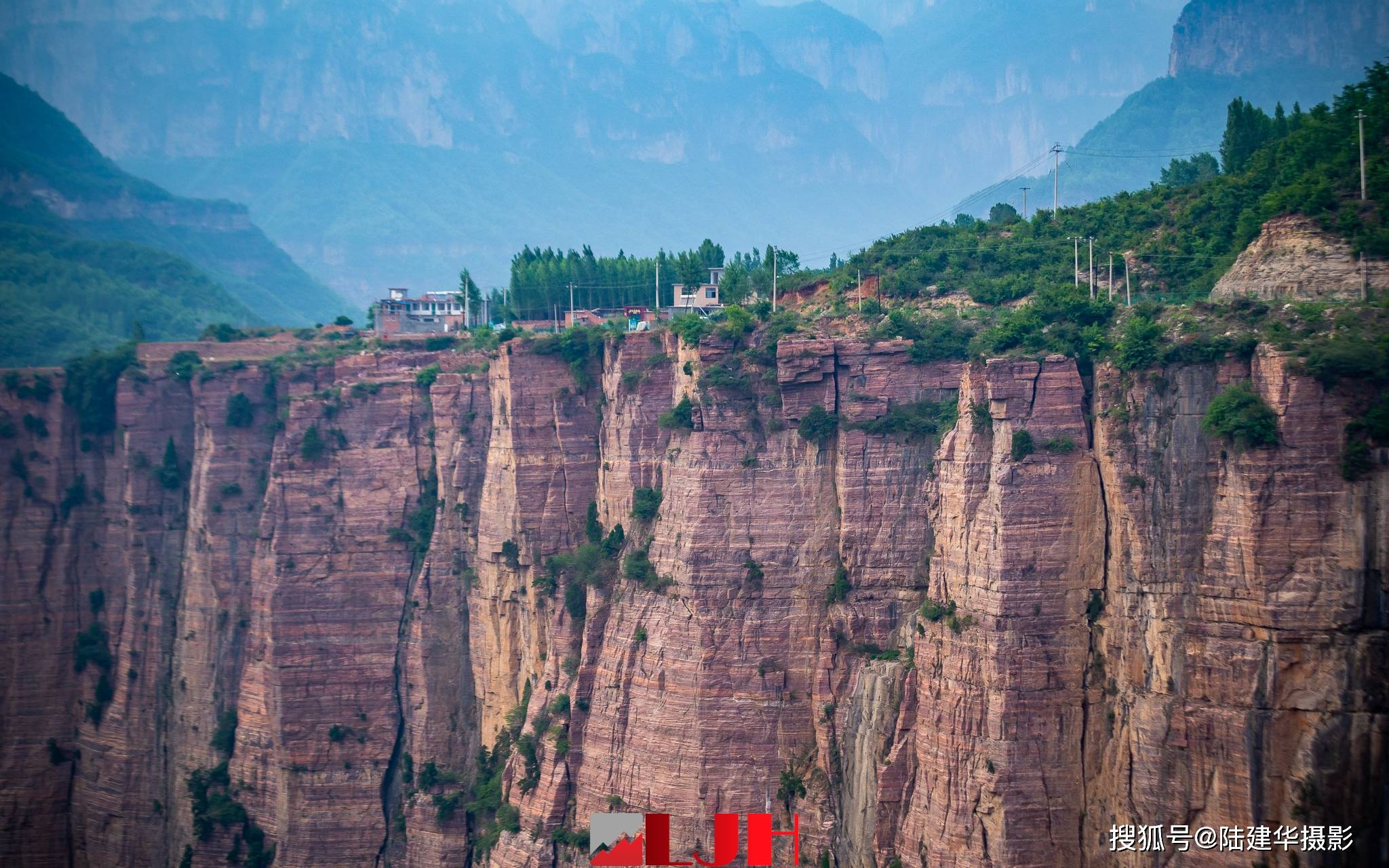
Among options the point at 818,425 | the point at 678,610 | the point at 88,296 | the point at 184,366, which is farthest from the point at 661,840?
the point at 88,296

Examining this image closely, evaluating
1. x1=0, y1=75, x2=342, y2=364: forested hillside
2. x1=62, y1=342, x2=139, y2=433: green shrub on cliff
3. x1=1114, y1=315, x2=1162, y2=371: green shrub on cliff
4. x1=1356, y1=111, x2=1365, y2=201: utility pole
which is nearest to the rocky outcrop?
x1=1356, y1=111, x2=1365, y2=201: utility pole

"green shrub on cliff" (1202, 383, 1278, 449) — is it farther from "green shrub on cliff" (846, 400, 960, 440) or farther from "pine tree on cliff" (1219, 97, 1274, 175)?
"pine tree on cliff" (1219, 97, 1274, 175)

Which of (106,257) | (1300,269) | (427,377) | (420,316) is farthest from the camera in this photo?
(106,257)

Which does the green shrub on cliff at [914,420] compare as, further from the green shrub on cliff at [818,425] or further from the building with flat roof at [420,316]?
the building with flat roof at [420,316]

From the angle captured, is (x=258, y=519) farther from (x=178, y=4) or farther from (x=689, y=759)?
(x=178, y=4)

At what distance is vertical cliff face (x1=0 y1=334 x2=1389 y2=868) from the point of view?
28562 millimetres

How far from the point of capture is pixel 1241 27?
107m

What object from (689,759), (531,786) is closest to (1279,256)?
(689,759)

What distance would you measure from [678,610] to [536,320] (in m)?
24.0

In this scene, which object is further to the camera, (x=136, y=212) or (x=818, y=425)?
(x=136, y=212)

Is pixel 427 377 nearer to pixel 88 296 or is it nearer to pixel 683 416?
pixel 683 416

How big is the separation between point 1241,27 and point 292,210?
10183 cm

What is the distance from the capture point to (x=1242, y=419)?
28.5 meters

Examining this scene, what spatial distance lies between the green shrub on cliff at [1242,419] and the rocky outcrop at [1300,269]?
14.3 ft
